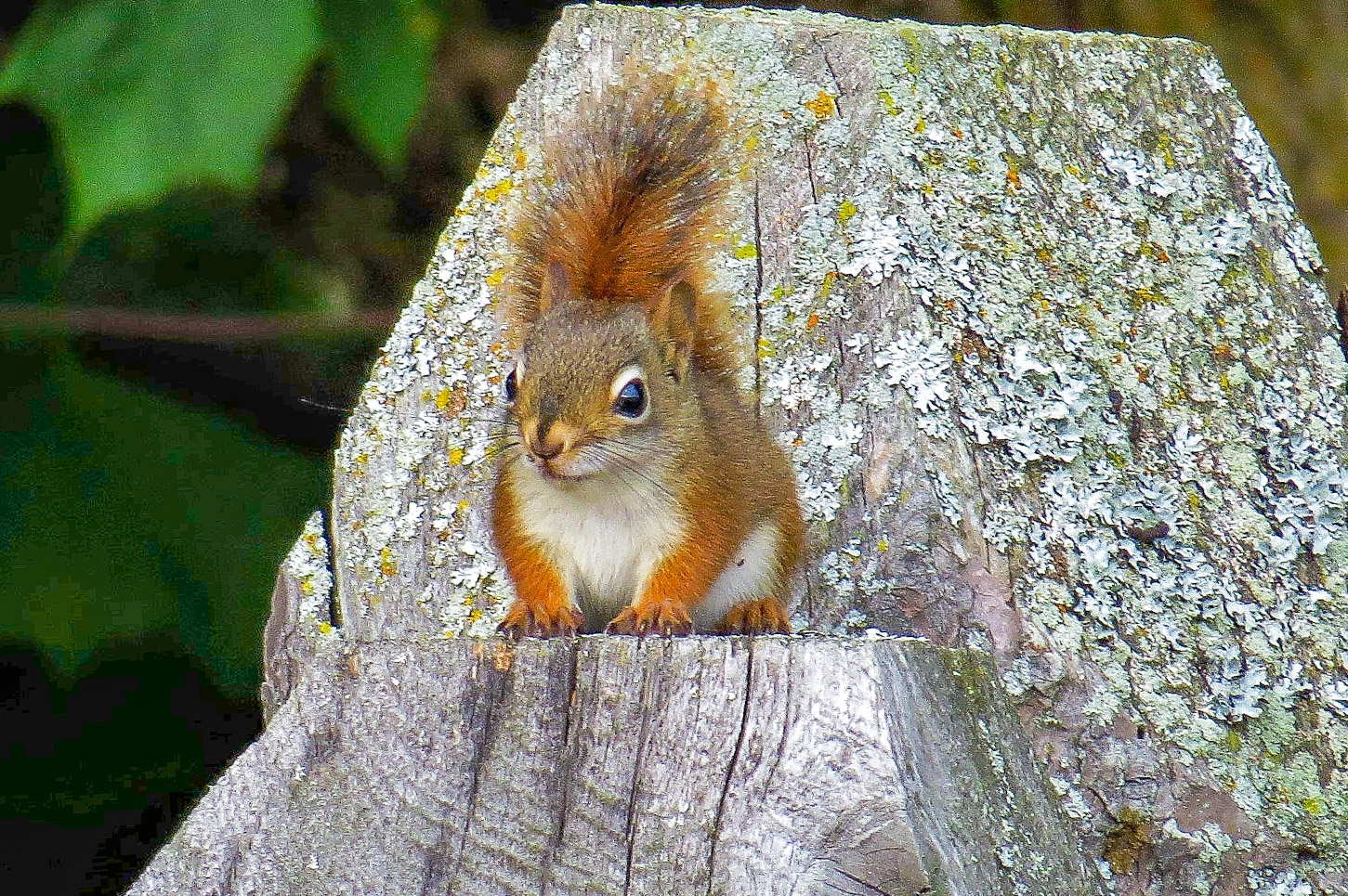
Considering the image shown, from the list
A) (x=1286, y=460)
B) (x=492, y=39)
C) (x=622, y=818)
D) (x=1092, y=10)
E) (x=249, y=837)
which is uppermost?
(x=1092, y=10)

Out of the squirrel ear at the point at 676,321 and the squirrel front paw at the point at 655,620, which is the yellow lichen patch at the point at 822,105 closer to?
the squirrel ear at the point at 676,321

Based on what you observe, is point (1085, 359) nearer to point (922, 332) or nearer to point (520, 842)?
point (922, 332)

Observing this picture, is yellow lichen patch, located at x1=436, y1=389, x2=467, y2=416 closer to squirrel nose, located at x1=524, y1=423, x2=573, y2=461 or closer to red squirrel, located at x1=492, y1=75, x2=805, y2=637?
red squirrel, located at x1=492, y1=75, x2=805, y2=637

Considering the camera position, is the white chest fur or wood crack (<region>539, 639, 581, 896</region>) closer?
wood crack (<region>539, 639, 581, 896</region>)

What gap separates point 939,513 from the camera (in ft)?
5.90

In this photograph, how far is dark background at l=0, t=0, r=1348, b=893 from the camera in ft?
8.34

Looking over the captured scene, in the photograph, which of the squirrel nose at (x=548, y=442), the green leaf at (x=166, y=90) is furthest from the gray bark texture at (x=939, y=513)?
the green leaf at (x=166, y=90)

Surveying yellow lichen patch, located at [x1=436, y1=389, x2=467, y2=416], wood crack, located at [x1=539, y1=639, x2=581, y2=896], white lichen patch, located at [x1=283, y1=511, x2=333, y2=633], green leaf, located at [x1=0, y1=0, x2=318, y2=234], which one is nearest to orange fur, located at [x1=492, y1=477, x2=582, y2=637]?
yellow lichen patch, located at [x1=436, y1=389, x2=467, y2=416]

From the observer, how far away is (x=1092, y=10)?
3697 millimetres

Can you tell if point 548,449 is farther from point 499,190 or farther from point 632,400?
point 499,190

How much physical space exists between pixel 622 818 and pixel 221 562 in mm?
1970

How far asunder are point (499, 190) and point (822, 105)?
1.44 ft

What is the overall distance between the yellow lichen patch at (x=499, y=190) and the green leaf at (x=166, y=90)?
0.44 m

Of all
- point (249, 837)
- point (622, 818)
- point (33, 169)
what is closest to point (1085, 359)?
point (622, 818)
